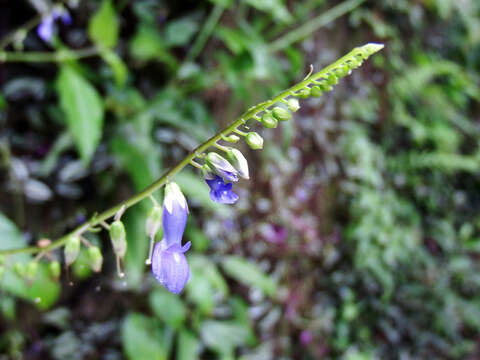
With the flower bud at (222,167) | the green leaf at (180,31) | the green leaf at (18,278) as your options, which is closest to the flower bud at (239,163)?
the flower bud at (222,167)

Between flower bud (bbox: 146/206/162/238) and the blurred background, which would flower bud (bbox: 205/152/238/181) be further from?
the blurred background

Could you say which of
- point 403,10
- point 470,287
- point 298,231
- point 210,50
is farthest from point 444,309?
point 210,50

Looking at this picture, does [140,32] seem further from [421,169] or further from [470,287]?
[470,287]

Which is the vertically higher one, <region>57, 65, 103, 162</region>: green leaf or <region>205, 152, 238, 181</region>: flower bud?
<region>57, 65, 103, 162</region>: green leaf

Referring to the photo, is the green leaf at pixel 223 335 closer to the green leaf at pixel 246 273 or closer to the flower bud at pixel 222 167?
the green leaf at pixel 246 273

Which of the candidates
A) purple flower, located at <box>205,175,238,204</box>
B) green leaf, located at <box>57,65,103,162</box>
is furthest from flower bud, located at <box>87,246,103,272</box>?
green leaf, located at <box>57,65,103,162</box>

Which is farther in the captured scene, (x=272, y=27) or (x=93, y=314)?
(x=272, y=27)
